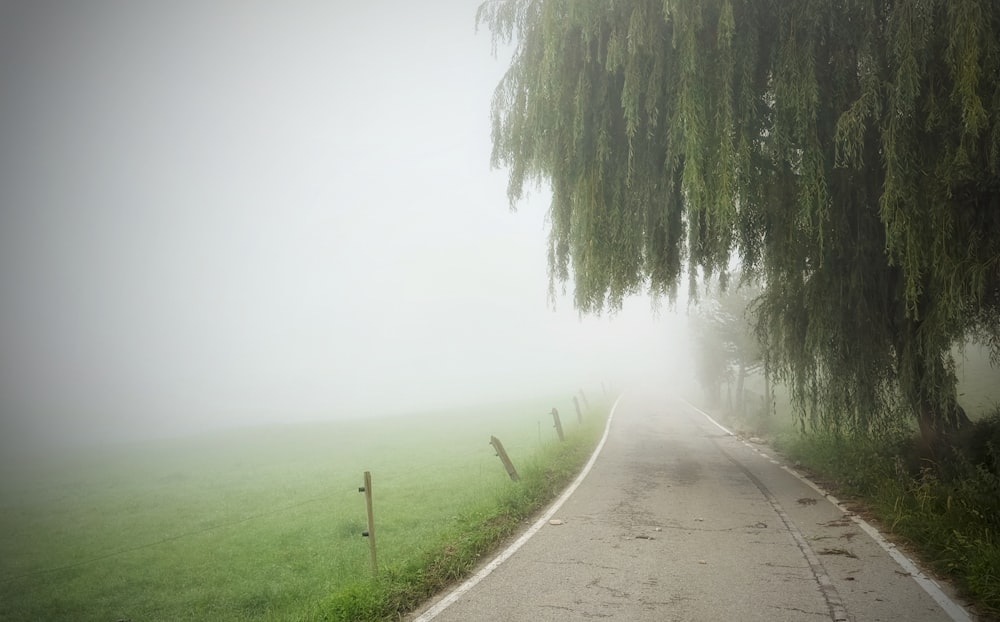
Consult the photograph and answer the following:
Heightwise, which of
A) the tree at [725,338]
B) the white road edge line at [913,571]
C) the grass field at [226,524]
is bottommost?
the grass field at [226,524]

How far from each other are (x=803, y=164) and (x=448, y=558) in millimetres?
7056

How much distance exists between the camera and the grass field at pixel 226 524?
25.8 feet

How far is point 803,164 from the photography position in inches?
259

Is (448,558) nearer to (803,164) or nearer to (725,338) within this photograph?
(803,164)

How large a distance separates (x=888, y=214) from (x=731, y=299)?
19421 millimetres

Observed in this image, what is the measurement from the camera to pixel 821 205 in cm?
638

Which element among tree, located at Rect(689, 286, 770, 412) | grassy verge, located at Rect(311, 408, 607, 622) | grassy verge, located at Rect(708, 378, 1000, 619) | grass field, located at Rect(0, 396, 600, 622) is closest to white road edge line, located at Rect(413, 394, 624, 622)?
grassy verge, located at Rect(311, 408, 607, 622)

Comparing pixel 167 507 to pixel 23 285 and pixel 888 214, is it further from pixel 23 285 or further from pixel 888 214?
pixel 23 285

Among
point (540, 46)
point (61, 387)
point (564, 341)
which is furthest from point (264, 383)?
point (540, 46)

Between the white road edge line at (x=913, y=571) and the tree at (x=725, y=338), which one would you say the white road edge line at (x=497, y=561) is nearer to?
the white road edge line at (x=913, y=571)

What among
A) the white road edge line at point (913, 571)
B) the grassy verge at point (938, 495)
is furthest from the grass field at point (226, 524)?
the grassy verge at point (938, 495)

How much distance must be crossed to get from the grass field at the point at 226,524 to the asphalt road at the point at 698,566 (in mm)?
1760

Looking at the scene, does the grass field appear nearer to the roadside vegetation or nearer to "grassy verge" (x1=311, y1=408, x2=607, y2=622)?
"grassy verge" (x1=311, y1=408, x2=607, y2=622)

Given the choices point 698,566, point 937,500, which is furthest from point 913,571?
point 698,566
